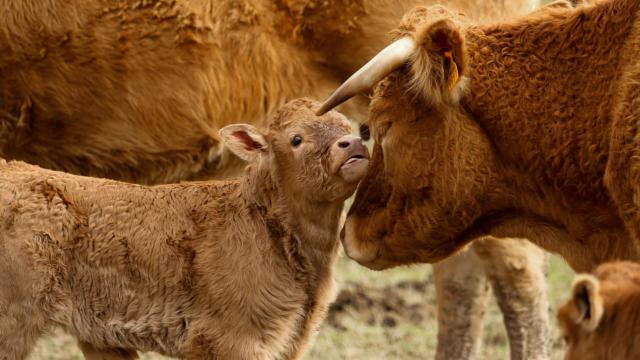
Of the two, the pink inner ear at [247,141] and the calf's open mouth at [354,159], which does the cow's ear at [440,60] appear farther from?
the pink inner ear at [247,141]

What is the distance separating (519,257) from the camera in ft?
24.6

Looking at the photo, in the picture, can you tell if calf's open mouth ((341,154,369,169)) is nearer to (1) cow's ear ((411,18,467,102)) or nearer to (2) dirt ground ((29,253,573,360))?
(1) cow's ear ((411,18,467,102))

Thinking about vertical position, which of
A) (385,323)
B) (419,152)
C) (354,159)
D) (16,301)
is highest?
(419,152)

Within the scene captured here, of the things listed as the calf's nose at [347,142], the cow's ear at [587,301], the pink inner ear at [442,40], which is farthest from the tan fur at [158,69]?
the cow's ear at [587,301]

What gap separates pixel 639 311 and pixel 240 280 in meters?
1.81

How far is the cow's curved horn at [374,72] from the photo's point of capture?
527cm

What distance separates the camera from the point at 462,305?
768cm

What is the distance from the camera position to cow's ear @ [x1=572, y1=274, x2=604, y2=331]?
4.06 m

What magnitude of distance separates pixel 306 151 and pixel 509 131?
752 millimetres

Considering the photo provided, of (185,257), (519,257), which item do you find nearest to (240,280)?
(185,257)

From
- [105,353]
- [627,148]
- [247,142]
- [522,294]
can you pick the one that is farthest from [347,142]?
[522,294]

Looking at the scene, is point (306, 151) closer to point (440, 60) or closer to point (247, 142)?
point (247, 142)

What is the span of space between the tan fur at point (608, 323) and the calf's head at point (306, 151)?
1.34m

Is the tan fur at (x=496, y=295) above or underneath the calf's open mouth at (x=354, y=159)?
underneath
